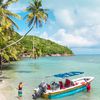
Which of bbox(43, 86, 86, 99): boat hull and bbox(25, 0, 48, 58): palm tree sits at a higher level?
bbox(25, 0, 48, 58): palm tree

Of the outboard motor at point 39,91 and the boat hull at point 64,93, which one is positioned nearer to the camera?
the outboard motor at point 39,91

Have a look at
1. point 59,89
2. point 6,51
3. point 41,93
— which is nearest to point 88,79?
point 59,89

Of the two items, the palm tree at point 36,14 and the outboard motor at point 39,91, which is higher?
the palm tree at point 36,14

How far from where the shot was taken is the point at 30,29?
124 feet

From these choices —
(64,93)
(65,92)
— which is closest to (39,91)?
(64,93)

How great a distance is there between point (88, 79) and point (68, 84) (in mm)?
5301

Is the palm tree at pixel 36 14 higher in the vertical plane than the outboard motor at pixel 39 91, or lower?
higher

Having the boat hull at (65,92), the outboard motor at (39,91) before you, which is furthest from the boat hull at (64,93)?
the outboard motor at (39,91)

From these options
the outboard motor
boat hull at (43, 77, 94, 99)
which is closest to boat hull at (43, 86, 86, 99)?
boat hull at (43, 77, 94, 99)

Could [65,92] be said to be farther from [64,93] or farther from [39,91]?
[39,91]

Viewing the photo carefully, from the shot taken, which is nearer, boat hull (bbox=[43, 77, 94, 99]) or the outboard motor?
the outboard motor

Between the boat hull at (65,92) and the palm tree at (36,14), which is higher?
the palm tree at (36,14)

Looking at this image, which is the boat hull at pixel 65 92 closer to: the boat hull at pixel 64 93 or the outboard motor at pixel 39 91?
the boat hull at pixel 64 93

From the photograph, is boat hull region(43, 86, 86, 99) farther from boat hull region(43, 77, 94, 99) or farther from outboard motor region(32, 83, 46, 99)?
outboard motor region(32, 83, 46, 99)
